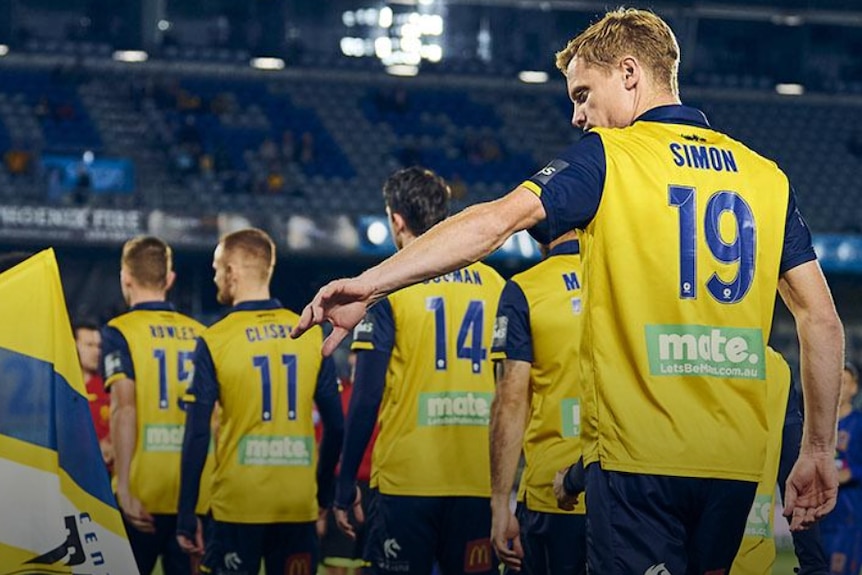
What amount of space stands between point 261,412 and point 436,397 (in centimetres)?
90

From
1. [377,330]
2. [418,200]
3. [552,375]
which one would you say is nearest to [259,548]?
[377,330]

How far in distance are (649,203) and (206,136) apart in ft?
83.6

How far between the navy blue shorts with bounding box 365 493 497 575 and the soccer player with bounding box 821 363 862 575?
3800 mm

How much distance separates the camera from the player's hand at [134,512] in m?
6.81

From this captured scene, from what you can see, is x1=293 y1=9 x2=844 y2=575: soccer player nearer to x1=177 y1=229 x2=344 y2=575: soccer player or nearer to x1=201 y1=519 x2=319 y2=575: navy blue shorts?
x1=177 y1=229 x2=344 y2=575: soccer player

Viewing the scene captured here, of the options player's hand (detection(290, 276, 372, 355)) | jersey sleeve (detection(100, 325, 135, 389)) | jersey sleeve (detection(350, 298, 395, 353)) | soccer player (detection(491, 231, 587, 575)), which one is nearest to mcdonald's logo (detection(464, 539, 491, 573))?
soccer player (detection(491, 231, 587, 575))

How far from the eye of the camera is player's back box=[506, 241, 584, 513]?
5.13 meters

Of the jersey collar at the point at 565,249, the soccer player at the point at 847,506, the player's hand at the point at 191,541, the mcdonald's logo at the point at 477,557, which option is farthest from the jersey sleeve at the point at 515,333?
the soccer player at the point at 847,506

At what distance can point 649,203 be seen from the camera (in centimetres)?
353

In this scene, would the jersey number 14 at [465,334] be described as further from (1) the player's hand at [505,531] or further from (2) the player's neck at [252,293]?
(1) the player's hand at [505,531]

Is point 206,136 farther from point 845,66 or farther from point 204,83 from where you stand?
point 845,66

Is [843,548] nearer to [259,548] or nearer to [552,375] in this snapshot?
[259,548]

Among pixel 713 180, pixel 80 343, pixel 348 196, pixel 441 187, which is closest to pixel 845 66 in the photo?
pixel 348 196

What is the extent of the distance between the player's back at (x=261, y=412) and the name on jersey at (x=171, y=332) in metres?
0.69
